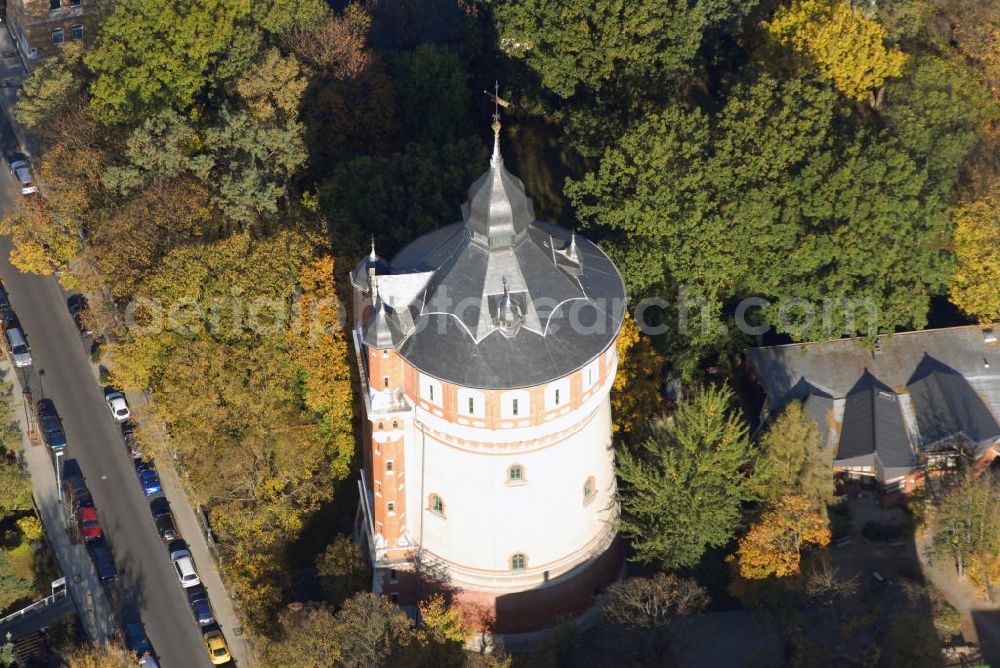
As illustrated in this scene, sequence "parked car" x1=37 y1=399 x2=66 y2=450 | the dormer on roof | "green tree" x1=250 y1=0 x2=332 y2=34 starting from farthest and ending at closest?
1. "green tree" x1=250 y1=0 x2=332 y2=34
2. "parked car" x1=37 y1=399 x2=66 y2=450
3. the dormer on roof

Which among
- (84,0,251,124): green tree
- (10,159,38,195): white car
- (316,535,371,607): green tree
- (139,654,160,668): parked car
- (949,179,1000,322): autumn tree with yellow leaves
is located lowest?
(139,654,160,668): parked car

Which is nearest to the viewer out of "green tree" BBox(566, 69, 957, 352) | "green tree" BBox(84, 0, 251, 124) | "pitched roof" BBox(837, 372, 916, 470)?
"green tree" BBox(566, 69, 957, 352)

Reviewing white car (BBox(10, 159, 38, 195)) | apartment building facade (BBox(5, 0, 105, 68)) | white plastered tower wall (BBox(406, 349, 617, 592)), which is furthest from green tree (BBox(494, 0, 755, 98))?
apartment building facade (BBox(5, 0, 105, 68))

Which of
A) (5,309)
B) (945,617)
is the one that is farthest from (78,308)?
(945,617)

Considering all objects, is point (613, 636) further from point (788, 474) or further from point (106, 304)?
point (106, 304)

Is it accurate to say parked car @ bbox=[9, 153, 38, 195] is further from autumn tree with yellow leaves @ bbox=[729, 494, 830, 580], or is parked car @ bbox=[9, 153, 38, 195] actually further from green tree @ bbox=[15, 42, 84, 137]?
autumn tree with yellow leaves @ bbox=[729, 494, 830, 580]

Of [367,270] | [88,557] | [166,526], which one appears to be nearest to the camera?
[367,270]

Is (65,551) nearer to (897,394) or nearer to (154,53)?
(154,53)
